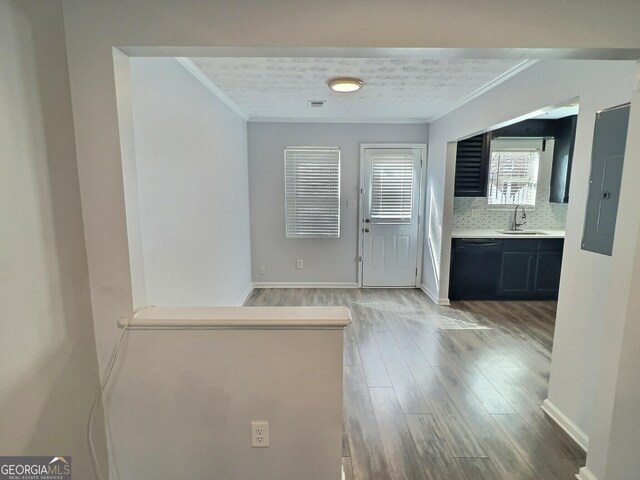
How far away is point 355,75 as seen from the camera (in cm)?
256

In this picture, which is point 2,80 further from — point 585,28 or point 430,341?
point 430,341

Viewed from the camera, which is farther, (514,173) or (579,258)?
(514,173)

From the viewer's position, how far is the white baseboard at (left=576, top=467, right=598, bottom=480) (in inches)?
59.2

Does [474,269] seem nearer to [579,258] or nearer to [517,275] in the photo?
[517,275]

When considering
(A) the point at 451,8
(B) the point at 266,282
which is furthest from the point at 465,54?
(B) the point at 266,282

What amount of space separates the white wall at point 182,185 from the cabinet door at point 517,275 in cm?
345

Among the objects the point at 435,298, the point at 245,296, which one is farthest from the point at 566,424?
the point at 245,296

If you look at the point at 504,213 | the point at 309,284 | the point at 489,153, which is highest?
the point at 489,153

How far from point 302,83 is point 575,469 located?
329 cm

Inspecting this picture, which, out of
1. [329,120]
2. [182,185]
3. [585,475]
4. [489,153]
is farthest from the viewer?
[329,120]

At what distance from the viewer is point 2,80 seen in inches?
37.2

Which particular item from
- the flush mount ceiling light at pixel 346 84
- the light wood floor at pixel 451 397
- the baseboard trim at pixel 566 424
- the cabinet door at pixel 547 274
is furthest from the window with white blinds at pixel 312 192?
the baseboard trim at pixel 566 424

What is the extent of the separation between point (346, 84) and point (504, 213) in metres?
3.25

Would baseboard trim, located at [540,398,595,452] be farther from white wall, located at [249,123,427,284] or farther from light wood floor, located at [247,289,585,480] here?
white wall, located at [249,123,427,284]
